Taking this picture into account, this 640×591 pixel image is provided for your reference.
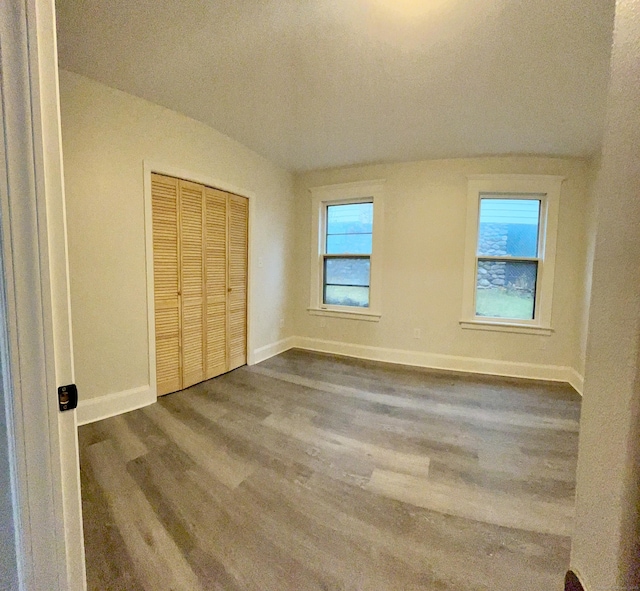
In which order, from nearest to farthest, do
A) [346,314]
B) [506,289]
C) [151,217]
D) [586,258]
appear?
[151,217] → [586,258] → [506,289] → [346,314]

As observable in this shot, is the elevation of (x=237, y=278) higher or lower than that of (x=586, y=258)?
lower

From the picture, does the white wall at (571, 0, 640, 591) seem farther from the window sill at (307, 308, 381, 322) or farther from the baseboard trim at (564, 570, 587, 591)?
the window sill at (307, 308, 381, 322)

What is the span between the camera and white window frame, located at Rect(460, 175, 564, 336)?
280 cm

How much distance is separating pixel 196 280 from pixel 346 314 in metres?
1.90

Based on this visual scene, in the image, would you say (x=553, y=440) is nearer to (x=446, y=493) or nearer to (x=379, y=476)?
(x=446, y=493)

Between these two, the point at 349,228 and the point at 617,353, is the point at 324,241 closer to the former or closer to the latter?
the point at 349,228

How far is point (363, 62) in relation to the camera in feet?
5.29

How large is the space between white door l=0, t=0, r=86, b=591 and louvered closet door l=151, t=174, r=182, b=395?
6.11ft

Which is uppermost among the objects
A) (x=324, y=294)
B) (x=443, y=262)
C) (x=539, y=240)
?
(x=539, y=240)

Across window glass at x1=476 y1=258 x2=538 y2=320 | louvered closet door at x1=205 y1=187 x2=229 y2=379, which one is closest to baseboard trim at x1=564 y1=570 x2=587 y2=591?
louvered closet door at x1=205 y1=187 x2=229 y2=379

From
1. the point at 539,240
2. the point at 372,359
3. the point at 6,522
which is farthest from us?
the point at 372,359

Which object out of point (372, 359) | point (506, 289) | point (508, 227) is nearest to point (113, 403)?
point (372, 359)

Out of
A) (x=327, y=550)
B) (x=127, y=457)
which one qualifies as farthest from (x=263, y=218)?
(x=327, y=550)

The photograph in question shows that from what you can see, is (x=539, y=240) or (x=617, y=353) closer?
(x=617, y=353)
